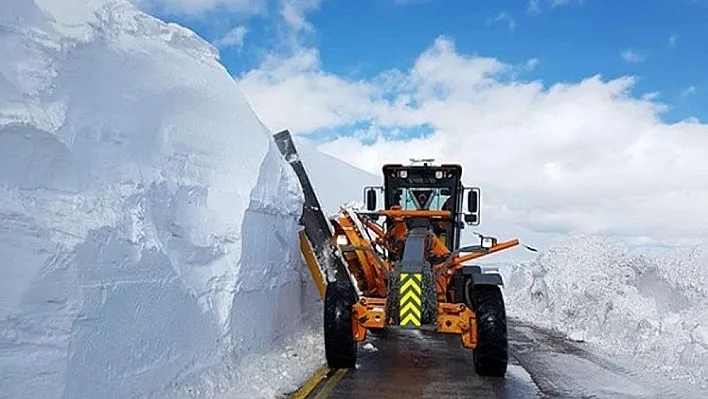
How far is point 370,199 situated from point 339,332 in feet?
13.8

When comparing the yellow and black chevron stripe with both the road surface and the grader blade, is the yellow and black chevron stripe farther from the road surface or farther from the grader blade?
the grader blade

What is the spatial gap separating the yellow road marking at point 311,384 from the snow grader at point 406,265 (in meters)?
0.27

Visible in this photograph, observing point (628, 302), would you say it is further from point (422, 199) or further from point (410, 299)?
point (410, 299)

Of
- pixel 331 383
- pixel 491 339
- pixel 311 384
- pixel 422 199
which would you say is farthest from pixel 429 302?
pixel 422 199

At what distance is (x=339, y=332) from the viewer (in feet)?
29.7

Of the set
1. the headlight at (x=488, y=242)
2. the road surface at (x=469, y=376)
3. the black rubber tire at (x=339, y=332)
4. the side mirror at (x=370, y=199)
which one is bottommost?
the road surface at (x=469, y=376)

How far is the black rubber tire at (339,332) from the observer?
357 inches

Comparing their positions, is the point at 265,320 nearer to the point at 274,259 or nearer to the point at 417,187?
the point at 274,259

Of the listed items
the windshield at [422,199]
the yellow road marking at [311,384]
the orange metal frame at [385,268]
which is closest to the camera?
the yellow road marking at [311,384]

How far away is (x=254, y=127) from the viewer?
1058 cm

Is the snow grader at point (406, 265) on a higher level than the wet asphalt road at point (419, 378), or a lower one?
higher

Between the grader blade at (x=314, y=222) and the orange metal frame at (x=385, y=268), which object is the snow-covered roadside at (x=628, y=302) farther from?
the grader blade at (x=314, y=222)

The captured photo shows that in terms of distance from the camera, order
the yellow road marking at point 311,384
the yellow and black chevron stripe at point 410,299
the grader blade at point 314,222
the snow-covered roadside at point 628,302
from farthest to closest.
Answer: the grader blade at point 314,222, the snow-covered roadside at point 628,302, the yellow and black chevron stripe at point 410,299, the yellow road marking at point 311,384

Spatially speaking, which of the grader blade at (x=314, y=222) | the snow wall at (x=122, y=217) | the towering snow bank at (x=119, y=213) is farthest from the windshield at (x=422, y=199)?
the towering snow bank at (x=119, y=213)
